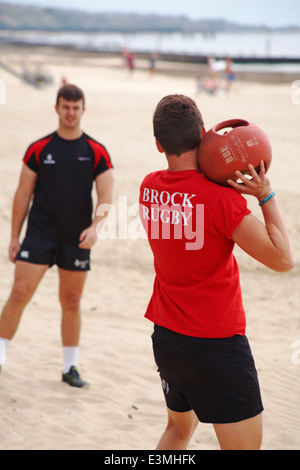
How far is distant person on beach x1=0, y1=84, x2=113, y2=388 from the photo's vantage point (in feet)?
15.1

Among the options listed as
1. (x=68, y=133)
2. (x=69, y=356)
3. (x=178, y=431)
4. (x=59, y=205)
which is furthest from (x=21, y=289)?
(x=178, y=431)

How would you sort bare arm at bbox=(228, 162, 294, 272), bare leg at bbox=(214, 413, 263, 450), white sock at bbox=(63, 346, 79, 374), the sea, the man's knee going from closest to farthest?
bare arm at bbox=(228, 162, 294, 272)
bare leg at bbox=(214, 413, 263, 450)
the man's knee
white sock at bbox=(63, 346, 79, 374)
the sea

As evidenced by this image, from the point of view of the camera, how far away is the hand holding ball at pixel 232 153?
2600 mm

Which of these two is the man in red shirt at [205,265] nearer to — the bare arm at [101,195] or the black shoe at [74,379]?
the bare arm at [101,195]

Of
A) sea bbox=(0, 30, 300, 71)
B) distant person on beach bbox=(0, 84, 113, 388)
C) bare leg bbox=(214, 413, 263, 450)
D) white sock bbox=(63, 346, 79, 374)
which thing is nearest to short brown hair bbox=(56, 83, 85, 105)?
distant person on beach bbox=(0, 84, 113, 388)

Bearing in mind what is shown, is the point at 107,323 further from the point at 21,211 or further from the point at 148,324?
the point at 21,211

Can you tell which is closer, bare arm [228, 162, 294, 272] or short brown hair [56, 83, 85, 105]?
bare arm [228, 162, 294, 272]

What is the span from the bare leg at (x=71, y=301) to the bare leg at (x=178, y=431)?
197 centimetres

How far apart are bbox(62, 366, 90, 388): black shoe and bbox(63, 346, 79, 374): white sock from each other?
1.3 inches

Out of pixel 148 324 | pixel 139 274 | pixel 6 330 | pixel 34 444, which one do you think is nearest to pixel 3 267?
pixel 139 274

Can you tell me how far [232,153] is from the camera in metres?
2.61

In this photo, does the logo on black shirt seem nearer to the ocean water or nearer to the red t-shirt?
the red t-shirt

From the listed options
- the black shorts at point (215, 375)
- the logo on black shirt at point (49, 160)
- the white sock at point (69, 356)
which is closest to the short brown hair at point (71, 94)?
the logo on black shirt at point (49, 160)

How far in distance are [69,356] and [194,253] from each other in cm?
270
